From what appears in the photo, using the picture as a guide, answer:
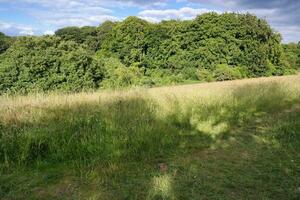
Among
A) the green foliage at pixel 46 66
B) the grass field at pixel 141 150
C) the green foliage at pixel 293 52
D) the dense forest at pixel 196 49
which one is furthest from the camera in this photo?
the green foliage at pixel 293 52

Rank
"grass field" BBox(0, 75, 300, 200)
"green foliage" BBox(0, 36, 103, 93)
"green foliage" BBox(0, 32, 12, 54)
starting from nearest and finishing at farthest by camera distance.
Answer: "grass field" BBox(0, 75, 300, 200), "green foliage" BBox(0, 36, 103, 93), "green foliage" BBox(0, 32, 12, 54)

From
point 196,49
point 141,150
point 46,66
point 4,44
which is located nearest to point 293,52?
point 196,49

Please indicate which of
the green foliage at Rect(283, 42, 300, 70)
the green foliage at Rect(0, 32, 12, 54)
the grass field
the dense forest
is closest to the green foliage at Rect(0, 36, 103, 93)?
the dense forest

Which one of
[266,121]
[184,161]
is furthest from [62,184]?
[266,121]

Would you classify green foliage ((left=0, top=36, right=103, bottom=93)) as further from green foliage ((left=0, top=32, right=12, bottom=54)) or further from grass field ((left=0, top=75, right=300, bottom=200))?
grass field ((left=0, top=75, right=300, bottom=200))

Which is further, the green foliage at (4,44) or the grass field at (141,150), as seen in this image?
the green foliage at (4,44)

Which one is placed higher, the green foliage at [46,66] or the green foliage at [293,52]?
the green foliage at [293,52]

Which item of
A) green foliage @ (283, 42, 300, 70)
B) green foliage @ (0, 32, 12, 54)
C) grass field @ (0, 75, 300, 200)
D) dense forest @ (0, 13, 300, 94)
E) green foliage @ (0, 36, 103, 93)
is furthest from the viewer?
green foliage @ (283, 42, 300, 70)

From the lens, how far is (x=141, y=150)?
6301 millimetres

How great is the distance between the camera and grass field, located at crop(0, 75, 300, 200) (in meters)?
4.75

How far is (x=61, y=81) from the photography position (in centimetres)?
2131

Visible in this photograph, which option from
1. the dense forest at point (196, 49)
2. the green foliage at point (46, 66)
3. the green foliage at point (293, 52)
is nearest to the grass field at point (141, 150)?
the green foliage at point (46, 66)

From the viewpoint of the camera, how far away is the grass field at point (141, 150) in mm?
4750

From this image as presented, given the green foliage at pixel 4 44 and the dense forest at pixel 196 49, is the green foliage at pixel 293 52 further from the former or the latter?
the green foliage at pixel 4 44
